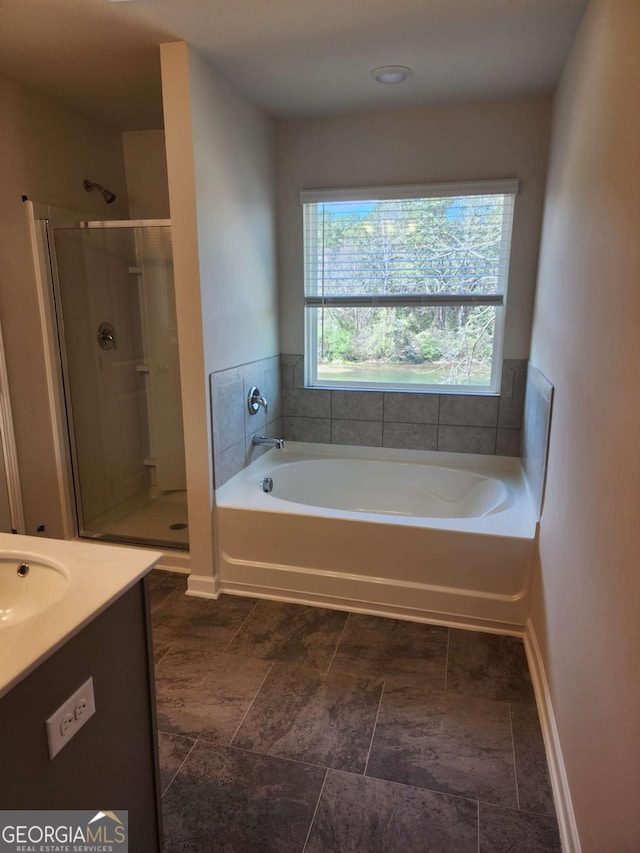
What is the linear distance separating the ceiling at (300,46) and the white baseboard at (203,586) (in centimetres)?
245

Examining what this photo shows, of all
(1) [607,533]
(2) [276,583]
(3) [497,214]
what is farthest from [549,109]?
(2) [276,583]

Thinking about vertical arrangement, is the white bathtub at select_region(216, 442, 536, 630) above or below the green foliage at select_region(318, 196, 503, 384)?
below

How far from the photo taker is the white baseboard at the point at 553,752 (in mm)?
1434

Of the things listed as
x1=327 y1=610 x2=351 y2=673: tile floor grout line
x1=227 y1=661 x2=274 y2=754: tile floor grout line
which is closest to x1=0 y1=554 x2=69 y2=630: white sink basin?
x1=227 y1=661 x2=274 y2=754: tile floor grout line

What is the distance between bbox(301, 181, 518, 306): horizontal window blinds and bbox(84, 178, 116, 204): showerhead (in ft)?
3.80

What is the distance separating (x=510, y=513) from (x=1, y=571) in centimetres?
211

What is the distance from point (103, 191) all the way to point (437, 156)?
1.96 meters

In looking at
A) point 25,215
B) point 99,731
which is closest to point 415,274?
point 25,215

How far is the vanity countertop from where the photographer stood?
0.97 metres

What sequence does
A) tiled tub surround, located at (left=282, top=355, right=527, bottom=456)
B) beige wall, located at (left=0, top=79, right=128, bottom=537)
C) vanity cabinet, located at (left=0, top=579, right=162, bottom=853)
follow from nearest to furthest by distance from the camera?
vanity cabinet, located at (left=0, top=579, right=162, bottom=853)
beige wall, located at (left=0, top=79, right=128, bottom=537)
tiled tub surround, located at (left=282, top=355, right=527, bottom=456)

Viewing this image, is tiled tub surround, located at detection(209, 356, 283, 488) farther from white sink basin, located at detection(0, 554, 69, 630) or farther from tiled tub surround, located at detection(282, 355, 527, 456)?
white sink basin, located at detection(0, 554, 69, 630)

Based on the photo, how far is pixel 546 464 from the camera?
2217mm

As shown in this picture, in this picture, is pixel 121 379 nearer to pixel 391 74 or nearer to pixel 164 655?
pixel 164 655

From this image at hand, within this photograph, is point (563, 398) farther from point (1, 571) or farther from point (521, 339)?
point (1, 571)
